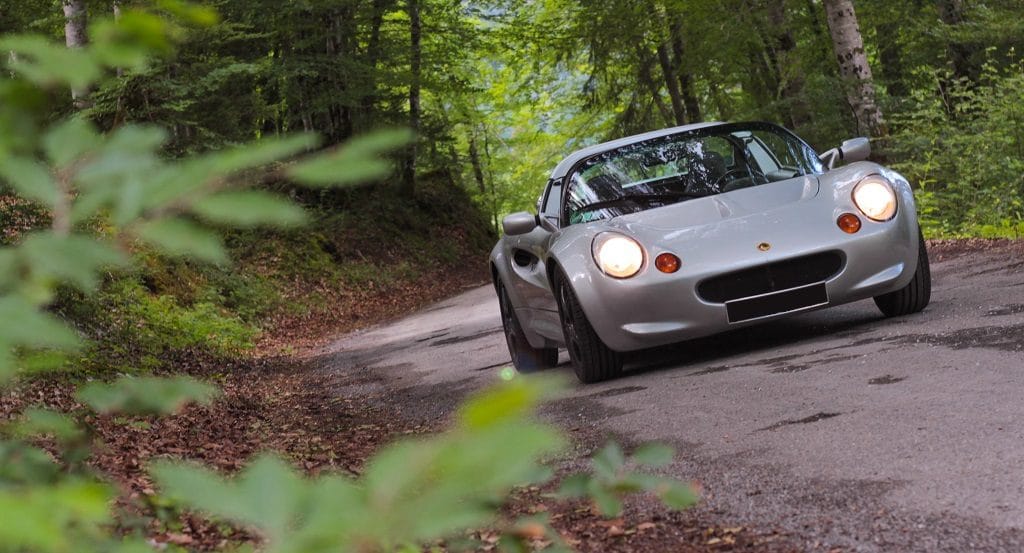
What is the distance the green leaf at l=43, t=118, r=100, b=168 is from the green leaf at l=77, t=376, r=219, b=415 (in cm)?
36

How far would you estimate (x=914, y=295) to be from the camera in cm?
717

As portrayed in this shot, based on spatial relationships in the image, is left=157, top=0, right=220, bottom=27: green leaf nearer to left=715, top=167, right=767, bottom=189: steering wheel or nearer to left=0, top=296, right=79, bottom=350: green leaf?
left=0, top=296, right=79, bottom=350: green leaf

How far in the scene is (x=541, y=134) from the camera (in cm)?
4184

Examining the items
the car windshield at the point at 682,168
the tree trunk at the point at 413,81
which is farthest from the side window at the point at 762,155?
the tree trunk at the point at 413,81

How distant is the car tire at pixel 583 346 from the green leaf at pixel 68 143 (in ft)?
19.0

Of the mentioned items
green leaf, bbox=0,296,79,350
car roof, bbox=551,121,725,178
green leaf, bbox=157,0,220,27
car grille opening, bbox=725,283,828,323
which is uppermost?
green leaf, bbox=157,0,220,27

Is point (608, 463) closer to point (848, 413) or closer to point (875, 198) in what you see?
point (848, 413)

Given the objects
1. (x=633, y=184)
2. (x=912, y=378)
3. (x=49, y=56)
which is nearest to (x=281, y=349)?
(x=633, y=184)

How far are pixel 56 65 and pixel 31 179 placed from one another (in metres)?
0.09

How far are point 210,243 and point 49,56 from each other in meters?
0.19

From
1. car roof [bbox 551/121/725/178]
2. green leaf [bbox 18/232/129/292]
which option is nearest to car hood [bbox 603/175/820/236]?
car roof [bbox 551/121/725/178]

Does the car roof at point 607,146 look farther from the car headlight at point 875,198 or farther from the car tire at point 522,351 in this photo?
the car headlight at point 875,198

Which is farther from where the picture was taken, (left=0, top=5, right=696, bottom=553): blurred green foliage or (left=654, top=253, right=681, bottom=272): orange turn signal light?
(left=654, top=253, right=681, bottom=272): orange turn signal light

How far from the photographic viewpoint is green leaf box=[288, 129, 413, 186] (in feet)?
2.82
